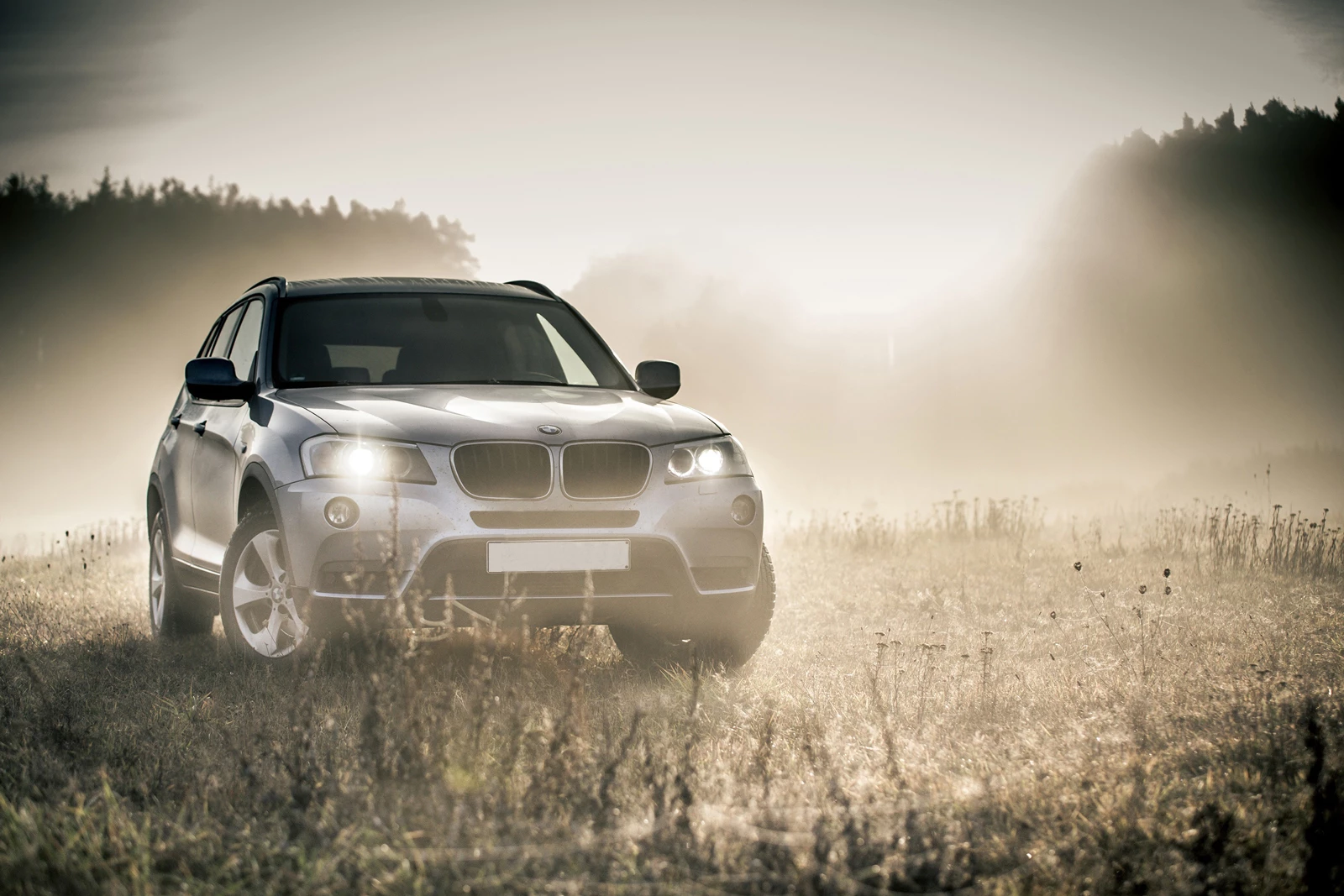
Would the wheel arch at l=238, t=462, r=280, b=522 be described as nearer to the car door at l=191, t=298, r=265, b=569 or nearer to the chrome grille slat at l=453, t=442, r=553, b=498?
the car door at l=191, t=298, r=265, b=569

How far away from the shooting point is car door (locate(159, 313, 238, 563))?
6.40 meters

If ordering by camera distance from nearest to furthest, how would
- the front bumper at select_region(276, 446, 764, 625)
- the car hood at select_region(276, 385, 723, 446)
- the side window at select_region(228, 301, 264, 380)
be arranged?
1. the front bumper at select_region(276, 446, 764, 625)
2. the car hood at select_region(276, 385, 723, 446)
3. the side window at select_region(228, 301, 264, 380)

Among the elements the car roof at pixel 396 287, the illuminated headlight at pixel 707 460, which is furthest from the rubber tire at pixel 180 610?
the illuminated headlight at pixel 707 460

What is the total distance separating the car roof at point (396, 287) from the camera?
6.23m

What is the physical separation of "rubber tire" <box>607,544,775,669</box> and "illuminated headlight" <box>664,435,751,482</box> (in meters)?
0.38

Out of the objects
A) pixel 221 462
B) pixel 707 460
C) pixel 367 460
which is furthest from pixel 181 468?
pixel 707 460

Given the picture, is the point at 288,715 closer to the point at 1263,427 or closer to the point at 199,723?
the point at 199,723

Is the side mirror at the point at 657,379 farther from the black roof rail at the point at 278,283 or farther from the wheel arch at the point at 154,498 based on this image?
the wheel arch at the point at 154,498

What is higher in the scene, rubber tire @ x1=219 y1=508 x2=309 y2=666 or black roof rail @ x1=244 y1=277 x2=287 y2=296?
black roof rail @ x1=244 y1=277 x2=287 y2=296

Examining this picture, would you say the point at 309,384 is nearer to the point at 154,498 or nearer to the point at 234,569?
the point at 234,569

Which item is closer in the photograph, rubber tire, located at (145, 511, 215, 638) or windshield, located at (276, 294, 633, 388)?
windshield, located at (276, 294, 633, 388)

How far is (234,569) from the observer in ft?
17.0

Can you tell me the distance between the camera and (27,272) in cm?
3425

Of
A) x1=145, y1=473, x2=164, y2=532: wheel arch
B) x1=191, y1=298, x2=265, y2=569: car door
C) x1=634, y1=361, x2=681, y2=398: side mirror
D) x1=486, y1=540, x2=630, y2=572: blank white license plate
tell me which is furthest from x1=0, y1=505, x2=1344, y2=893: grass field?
x1=634, y1=361, x2=681, y2=398: side mirror
